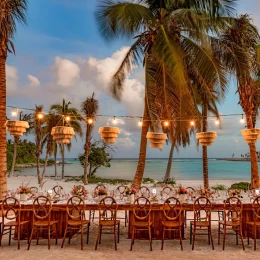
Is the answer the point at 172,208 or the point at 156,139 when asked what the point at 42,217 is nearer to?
the point at 172,208

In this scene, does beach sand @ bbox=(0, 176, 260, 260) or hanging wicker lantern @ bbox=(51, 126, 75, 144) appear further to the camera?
hanging wicker lantern @ bbox=(51, 126, 75, 144)

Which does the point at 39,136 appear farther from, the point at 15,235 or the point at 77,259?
the point at 77,259

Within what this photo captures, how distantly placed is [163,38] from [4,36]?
4270mm

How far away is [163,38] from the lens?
7617 mm

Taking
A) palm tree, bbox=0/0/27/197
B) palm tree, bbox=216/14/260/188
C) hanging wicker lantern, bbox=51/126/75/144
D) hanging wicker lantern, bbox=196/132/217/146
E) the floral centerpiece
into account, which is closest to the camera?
the floral centerpiece

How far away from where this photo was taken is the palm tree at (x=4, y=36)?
7535mm

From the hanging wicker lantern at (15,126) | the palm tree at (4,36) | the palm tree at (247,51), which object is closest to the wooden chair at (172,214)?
the hanging wicker lantern at (15,126)

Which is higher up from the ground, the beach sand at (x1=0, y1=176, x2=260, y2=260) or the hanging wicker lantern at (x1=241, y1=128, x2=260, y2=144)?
the hanging wicker lantern at (x1=241, y1=128, x2=260, y2=144)

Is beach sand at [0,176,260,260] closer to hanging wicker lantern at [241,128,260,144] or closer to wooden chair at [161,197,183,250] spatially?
wooden chair at [161,197,183,250]

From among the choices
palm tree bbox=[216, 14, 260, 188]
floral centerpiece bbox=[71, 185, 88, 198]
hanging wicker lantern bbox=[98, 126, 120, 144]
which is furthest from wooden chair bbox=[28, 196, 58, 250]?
palm tree bbox=[216, 14, 260, 188]

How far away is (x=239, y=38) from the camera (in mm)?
10148

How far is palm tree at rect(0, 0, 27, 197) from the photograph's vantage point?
7535 mm

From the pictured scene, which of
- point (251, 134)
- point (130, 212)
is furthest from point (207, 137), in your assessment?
point (130, 212)

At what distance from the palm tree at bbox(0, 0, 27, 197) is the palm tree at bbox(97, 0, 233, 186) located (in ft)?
7.41
